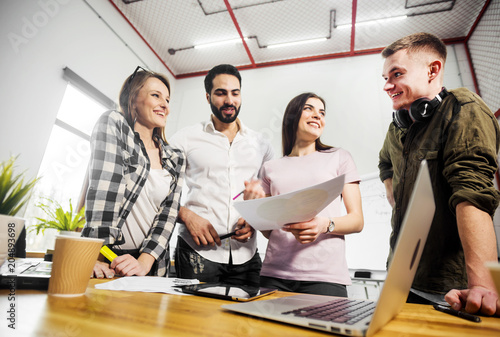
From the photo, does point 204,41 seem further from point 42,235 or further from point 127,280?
point 127,280

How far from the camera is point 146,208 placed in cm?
88

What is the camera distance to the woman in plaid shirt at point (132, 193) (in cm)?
76

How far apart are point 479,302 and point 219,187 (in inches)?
33.0

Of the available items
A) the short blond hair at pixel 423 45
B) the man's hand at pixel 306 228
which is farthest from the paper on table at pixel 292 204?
the short blond hair at pixel 423 45

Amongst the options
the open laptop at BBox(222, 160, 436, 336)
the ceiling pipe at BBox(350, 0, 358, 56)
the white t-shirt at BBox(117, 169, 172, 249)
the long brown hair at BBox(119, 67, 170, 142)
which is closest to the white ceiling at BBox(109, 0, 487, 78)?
the ceiling pipe at BBox(350, 0, 358, 56)

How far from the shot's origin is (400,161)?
835mm

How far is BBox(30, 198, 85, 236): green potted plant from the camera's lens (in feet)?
4.68

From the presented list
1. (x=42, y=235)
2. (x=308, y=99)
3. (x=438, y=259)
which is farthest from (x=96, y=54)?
(x=438, y=259)

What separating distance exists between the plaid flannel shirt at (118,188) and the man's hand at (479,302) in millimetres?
767

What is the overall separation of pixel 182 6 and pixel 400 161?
6.94ft

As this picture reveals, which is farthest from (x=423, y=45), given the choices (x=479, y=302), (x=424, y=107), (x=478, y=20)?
(x=478, y=20)

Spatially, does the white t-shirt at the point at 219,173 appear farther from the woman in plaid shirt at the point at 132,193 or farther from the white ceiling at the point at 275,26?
→ the white ceiling at the point at 275,26

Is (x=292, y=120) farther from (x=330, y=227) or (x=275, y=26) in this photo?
(x=275, y=26)

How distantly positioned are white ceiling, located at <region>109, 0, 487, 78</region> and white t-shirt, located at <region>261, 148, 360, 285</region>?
1.32 m
